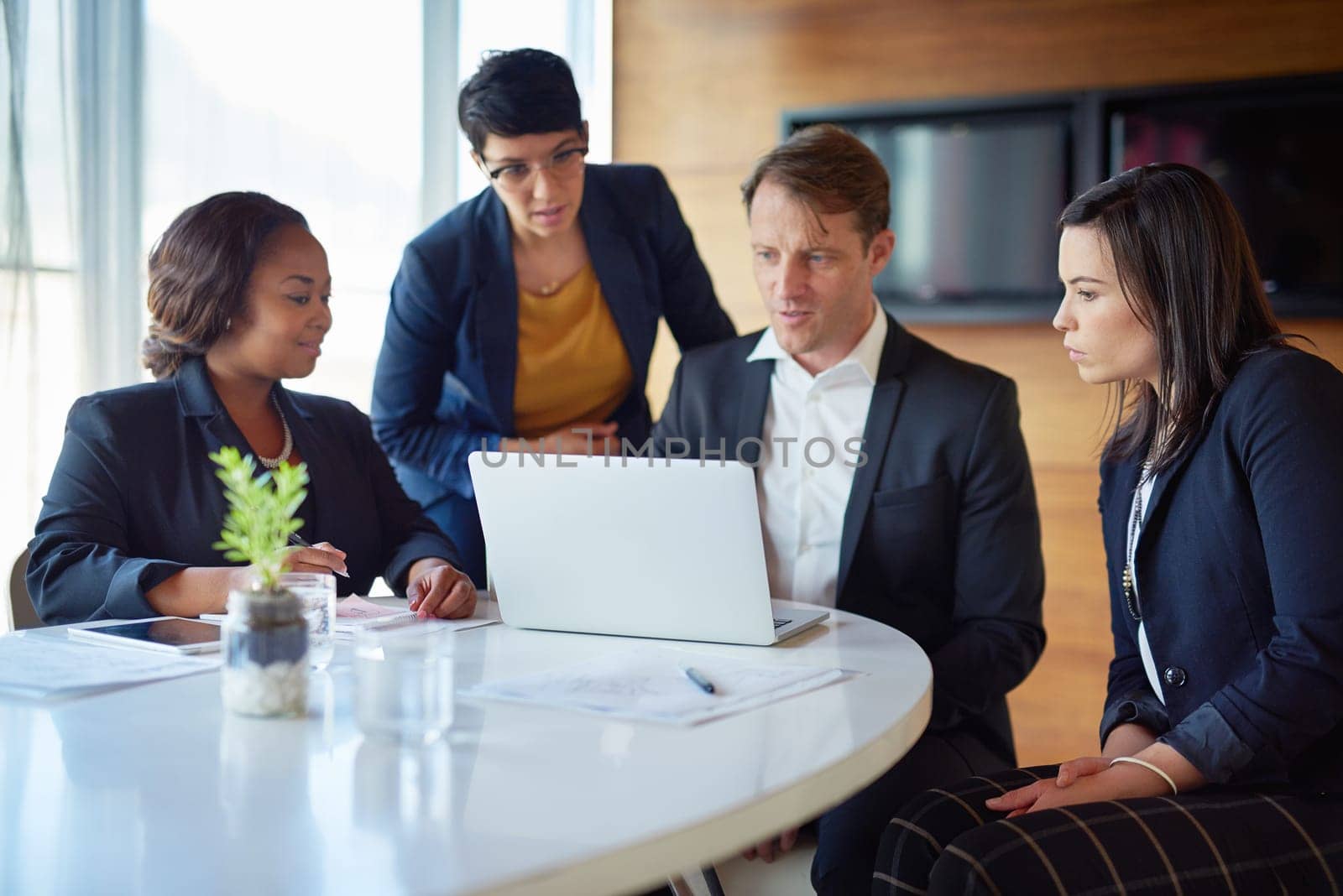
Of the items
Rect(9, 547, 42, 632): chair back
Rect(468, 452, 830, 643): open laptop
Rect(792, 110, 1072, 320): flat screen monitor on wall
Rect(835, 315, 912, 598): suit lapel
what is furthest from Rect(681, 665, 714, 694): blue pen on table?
Rect(792, 110, 1072, 320): flat screen monitor on wall

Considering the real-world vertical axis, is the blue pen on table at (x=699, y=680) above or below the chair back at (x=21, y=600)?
above

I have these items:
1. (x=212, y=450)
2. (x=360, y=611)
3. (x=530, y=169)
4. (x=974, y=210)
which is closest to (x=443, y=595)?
(x=360, y=611)

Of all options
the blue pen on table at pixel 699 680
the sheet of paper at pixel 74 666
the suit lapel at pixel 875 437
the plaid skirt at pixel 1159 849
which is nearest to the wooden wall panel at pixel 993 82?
the suit lapel at pixel 875 437

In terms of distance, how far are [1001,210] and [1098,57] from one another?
1.68 feet

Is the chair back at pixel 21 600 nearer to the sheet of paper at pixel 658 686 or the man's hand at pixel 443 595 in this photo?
the man's hand at pixel 443 595

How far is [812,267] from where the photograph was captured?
2092mm

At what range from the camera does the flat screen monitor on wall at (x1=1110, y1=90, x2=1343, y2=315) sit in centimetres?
346

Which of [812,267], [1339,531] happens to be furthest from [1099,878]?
[812,267]

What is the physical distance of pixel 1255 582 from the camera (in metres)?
1.39

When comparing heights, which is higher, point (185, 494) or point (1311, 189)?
point (1311, 189)

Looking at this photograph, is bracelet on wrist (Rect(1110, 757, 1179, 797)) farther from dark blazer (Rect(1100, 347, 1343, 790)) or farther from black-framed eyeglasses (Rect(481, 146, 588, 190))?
black-framed eyeglasses (Rect(481, 146, 588, 190))

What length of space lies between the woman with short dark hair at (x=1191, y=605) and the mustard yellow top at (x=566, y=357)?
116cm

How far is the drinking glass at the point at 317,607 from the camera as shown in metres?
1.28

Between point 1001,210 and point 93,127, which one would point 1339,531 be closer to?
point 93,127
